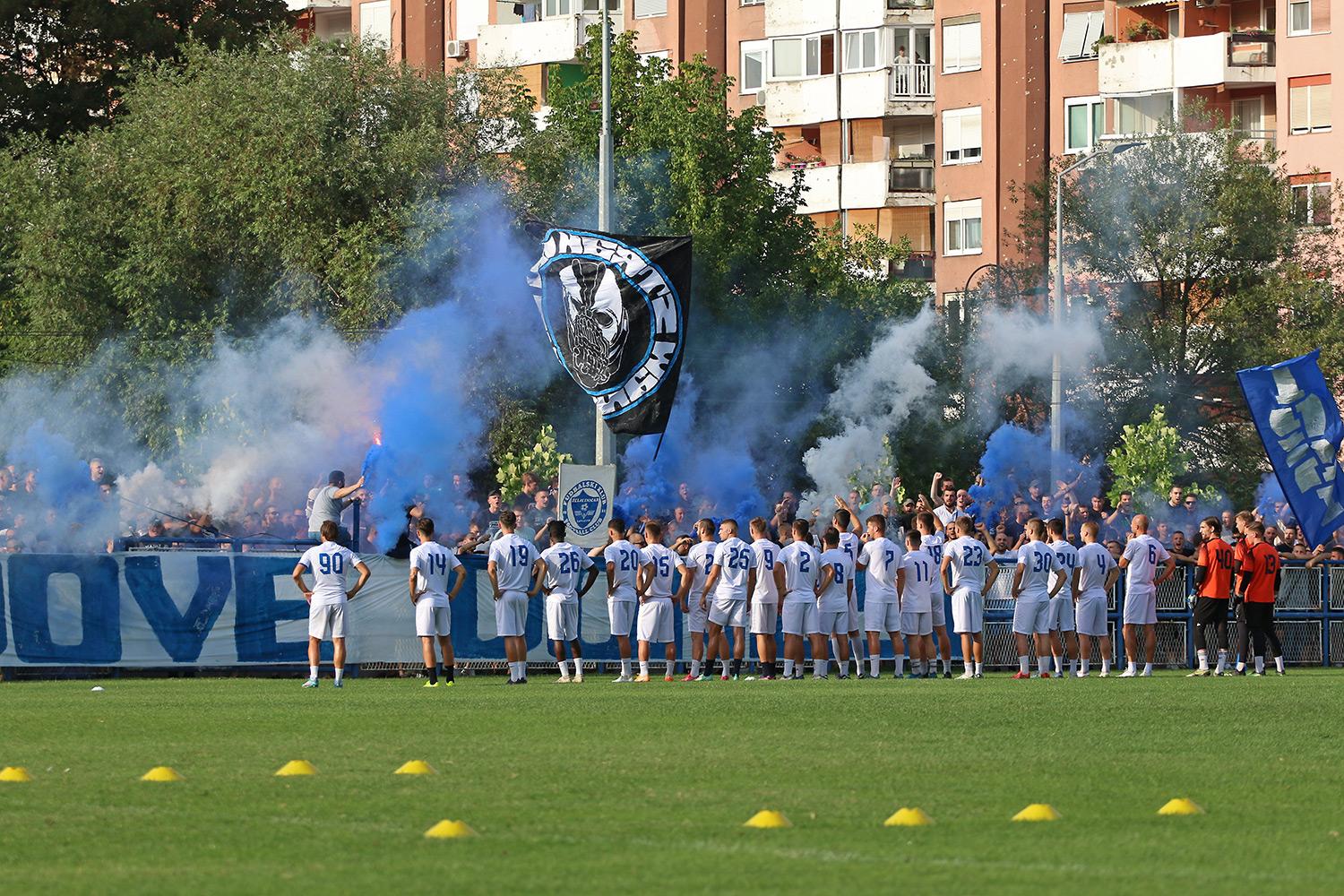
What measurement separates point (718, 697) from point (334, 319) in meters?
20.0

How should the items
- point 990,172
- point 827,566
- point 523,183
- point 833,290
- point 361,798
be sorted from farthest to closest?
point 990,172 → point 833,290 → point 523,183 → point 827,566 → point 361,798

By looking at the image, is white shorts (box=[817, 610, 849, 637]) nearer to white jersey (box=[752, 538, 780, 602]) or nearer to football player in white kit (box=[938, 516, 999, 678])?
white jersey (box=[752, 538, 780, 602])

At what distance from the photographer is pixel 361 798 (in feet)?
38.2

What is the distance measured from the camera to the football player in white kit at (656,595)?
78.1 feet

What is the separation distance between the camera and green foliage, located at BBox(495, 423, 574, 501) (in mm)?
37000

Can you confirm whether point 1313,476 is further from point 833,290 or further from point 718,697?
point 833,290

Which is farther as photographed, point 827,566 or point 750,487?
point 750,487

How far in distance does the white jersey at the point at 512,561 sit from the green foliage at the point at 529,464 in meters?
13.6

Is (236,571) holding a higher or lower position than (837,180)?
lower

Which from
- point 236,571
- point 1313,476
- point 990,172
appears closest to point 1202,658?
point 1313,476

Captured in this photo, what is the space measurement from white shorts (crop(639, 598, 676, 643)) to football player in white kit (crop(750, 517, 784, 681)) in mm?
887

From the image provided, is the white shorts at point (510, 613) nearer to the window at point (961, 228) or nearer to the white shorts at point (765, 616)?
the white shorts at point (765, 616)

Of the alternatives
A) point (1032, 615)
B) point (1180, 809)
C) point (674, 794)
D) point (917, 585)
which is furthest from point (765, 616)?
point (1180, 809)

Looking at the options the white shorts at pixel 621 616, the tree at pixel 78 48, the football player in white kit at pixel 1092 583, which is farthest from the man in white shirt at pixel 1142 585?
the tree at pixel 78 48
